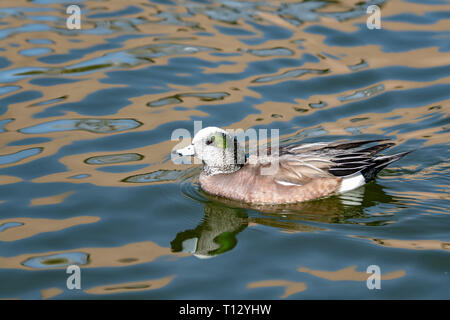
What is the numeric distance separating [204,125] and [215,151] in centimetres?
157

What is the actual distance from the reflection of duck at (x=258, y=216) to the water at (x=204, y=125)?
2 centimetres

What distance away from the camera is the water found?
238 inches

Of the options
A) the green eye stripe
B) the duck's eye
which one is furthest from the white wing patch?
the duck's eye

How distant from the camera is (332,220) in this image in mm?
6957

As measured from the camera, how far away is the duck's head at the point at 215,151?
24.6 ft

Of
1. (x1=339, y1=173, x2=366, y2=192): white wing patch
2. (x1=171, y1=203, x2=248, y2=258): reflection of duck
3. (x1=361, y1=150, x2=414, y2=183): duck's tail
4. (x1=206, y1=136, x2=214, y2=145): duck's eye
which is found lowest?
(x1=171, y1=203, x2=248, y2=258): reflection of duck

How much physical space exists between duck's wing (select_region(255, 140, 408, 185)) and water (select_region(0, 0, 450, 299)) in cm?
28

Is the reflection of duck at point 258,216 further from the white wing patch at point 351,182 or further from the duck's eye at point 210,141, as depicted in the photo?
the duck's eye at point 210,141

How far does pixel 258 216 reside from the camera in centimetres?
713

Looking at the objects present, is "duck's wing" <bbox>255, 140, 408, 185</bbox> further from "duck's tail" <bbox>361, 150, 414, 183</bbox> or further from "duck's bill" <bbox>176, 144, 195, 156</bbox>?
"duck's bill" <bbox>176, 144, 195, 156</bbox>

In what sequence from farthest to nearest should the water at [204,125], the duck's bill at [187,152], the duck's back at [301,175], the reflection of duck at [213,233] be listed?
the duck's bill at [187,152] → the duck's back at [301,175] → the reflection of duck at [213,233] → the water at [204,125]

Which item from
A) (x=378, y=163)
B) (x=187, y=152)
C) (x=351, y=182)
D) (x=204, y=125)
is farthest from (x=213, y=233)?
(x=204, y=125)

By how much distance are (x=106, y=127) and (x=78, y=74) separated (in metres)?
1.78

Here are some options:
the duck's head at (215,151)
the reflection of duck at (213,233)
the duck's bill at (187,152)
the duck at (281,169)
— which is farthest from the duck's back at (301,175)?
the duck's bill at (187,152)
